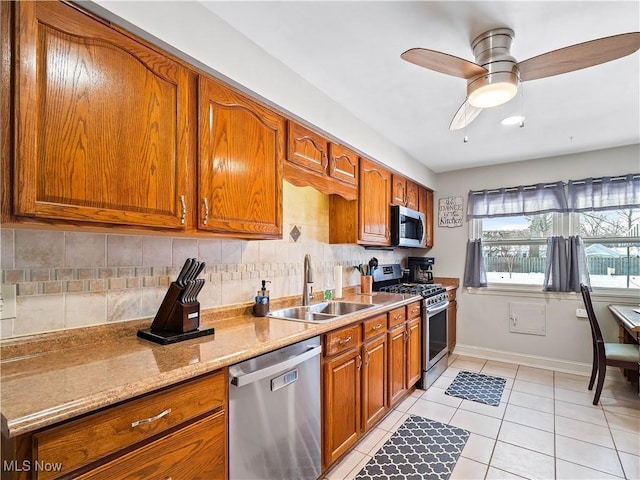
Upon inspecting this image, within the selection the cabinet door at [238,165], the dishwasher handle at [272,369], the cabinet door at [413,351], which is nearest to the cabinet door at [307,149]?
the cabinet door at [238,165]

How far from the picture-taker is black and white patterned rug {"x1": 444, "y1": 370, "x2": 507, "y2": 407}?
298 centimetres

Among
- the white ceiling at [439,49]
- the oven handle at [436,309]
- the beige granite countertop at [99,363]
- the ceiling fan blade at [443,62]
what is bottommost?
the oven handle at [436,309]

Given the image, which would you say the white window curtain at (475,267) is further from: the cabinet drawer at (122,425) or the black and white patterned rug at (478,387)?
the cabinet drawer at (122,425)

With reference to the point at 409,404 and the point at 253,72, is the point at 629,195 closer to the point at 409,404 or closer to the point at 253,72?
the point at 409,404

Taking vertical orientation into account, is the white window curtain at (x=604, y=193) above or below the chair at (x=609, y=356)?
above

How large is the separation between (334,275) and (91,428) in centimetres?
223

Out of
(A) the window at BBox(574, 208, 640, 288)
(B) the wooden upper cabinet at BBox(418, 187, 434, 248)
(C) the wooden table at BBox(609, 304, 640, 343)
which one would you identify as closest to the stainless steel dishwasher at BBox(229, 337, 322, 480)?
(C) the wooden table at BBox(609, 304, 640, 343)

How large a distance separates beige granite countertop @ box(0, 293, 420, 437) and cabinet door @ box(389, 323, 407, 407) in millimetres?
1079

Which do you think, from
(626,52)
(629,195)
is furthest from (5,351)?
(629,195)

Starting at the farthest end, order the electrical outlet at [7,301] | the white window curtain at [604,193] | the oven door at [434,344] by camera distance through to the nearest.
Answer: the white window curtain at [604,193], the oven door at [434,344], the electrical outlet at [7,301]

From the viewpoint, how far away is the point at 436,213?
454 cm

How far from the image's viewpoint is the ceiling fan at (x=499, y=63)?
1417mm

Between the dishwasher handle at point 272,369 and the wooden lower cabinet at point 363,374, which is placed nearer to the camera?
the dishwasher handle at point 272,369

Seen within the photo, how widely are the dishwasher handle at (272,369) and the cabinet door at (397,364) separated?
105 centimetres
